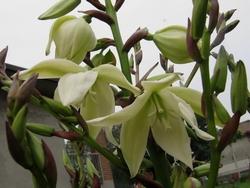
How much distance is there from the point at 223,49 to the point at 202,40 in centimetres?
4

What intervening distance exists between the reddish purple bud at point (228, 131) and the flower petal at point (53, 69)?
20 centimetres

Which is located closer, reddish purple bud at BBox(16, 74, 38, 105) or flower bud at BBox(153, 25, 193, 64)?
reddish purple bud at BBox(16, 74, 38, 105)

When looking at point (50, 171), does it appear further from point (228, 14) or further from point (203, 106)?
point (228, 14)

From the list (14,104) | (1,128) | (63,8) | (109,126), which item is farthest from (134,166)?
(1,128)

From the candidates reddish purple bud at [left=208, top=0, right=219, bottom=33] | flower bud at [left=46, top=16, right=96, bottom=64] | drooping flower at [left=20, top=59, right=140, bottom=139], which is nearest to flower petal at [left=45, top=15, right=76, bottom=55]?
flower bud at [left=46, top=16, right=96, bottom=64]

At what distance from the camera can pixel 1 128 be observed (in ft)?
17.1

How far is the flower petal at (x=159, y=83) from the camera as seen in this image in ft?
1.88

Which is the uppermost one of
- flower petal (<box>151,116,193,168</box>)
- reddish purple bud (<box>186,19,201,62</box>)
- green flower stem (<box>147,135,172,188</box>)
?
reddish purple bud (<box>186,19,201,62</box>)

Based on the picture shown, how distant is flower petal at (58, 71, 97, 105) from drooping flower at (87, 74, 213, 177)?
5cm

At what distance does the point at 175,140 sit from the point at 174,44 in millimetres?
148

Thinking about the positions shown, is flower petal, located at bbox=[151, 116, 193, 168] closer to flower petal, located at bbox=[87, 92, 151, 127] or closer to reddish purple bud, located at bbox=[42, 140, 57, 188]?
flower petal, located at bbox=[87, 92, 151, 127]

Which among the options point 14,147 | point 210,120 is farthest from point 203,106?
point 14,147

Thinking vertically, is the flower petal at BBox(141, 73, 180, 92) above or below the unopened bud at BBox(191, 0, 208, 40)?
below

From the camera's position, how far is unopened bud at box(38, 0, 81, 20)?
0.73 meters
